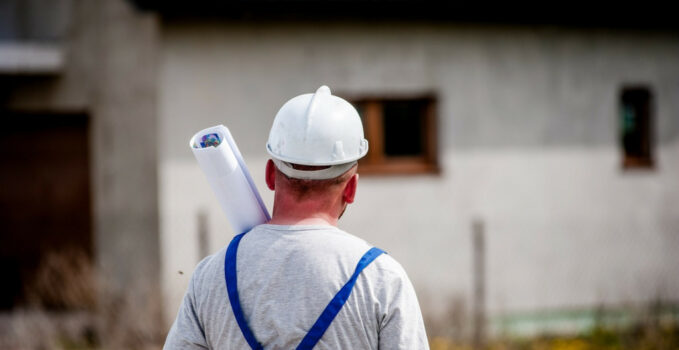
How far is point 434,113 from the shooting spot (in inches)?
319

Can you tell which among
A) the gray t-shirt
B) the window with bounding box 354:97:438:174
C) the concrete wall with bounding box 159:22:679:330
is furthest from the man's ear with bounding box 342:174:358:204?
the window with bounding box 354:97:438:174

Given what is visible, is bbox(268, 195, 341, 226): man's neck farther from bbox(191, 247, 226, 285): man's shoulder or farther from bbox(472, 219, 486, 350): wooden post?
bbox(472, 219, 486, 350): wooden post

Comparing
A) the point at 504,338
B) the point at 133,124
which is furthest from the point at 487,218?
the point at 133,124

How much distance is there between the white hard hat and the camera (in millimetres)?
1903

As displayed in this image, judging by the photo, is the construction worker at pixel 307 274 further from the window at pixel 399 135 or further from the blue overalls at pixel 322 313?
the window at pixel 399 135

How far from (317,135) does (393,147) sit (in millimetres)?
6207

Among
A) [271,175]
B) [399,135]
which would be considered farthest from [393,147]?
[271,175]

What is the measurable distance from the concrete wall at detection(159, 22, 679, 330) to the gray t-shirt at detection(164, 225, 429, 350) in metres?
5.39

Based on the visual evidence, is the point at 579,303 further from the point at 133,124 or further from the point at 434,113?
the point at 133,124

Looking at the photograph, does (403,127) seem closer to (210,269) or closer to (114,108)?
(114,108)

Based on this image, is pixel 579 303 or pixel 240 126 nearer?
pixel 240 126

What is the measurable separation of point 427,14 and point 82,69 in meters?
3.43

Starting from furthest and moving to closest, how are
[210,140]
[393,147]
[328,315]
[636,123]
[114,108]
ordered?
[636,123] → [393,147] → [114,108] → [210,140] → [328,315]

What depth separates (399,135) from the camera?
319 inches
